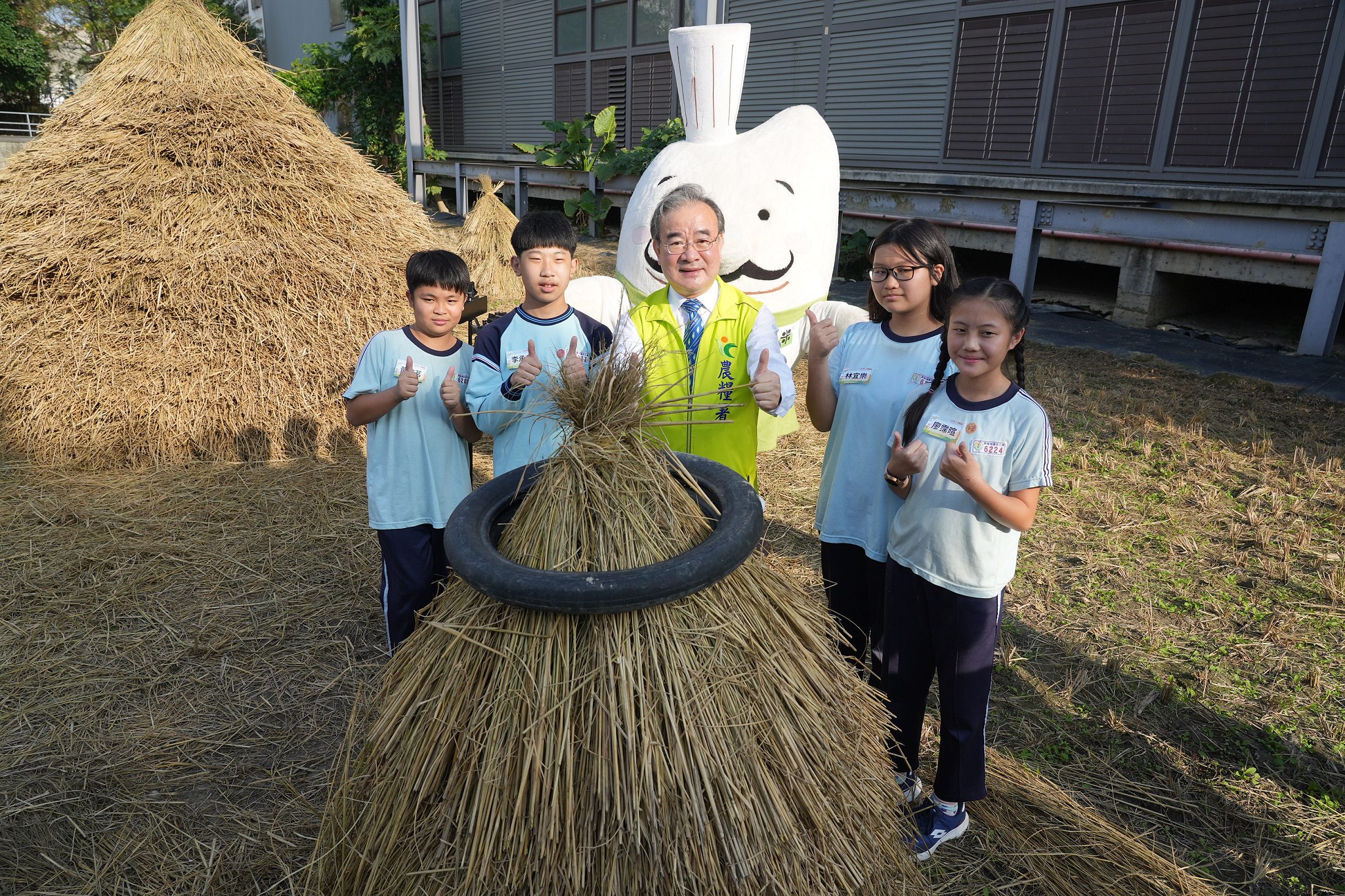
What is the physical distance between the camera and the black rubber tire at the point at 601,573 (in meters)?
1.41

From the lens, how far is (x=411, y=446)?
2.75 metres

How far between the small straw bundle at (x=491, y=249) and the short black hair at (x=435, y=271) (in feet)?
26.0

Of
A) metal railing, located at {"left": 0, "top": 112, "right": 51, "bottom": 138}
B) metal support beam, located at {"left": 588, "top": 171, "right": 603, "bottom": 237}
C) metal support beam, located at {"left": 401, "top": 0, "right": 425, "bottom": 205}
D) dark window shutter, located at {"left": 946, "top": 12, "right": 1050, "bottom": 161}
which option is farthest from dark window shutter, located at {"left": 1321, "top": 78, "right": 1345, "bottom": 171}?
metal railing, located at {"left": 0, "top": 112, "right": 51, "bottom": 138}

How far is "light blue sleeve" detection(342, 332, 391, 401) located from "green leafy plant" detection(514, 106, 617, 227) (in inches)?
411

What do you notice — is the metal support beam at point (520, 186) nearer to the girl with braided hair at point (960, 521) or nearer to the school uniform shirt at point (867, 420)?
the school uniform shirt at point (867, 420)

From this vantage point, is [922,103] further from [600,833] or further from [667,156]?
[600,833]

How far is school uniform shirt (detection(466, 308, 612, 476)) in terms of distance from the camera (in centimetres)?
260

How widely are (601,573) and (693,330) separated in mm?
1211

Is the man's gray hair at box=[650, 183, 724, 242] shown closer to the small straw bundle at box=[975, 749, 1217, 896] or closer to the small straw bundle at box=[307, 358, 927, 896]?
the small straw bundle at box=[307, 358, 927, 896]

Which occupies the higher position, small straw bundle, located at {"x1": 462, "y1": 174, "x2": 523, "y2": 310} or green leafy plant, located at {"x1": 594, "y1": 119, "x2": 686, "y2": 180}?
green leafy plant, located at {"x1": 594, "y1": 119, "x2": 686, "y2": 180}

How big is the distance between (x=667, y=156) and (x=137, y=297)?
3633mm

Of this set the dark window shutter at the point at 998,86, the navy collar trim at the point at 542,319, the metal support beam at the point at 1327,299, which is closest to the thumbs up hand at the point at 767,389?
the navy collar trim at the point at 542,319

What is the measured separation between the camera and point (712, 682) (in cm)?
153

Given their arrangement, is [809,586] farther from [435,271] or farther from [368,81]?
[368,81]
